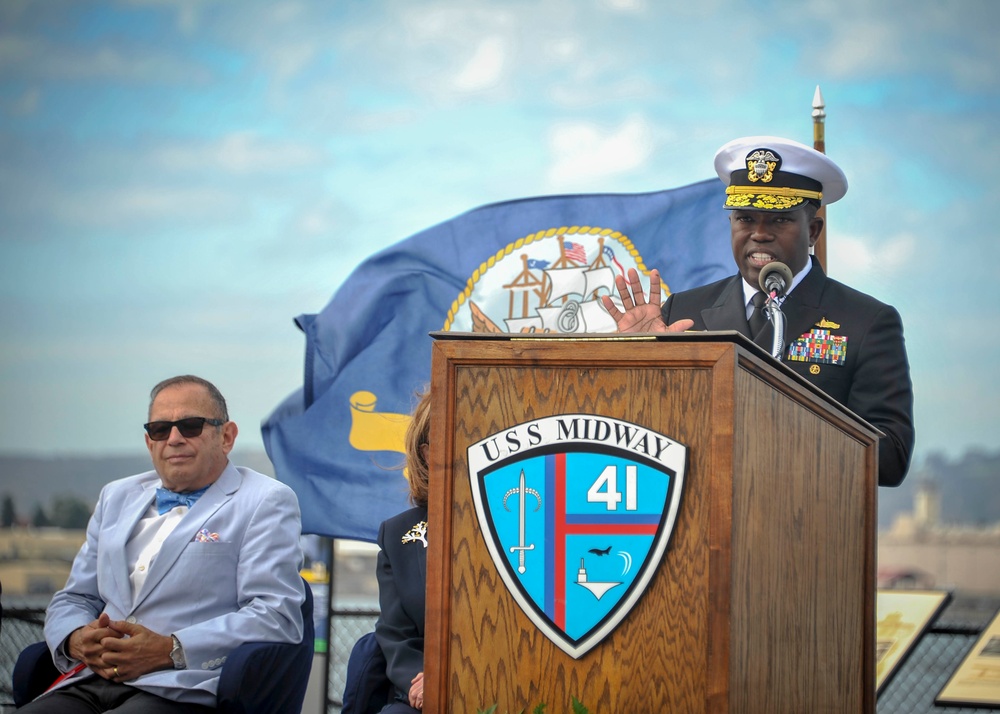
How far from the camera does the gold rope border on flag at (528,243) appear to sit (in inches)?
226

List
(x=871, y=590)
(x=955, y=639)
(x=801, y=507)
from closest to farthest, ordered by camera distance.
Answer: (x=801, y=507) → (x=871, y=590) → (x=955, y=639)

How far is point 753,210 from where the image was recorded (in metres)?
3.02

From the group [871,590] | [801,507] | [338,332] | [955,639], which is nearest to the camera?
[801,507]

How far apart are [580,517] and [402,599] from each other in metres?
1.29

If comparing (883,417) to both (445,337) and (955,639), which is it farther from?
(955,639)

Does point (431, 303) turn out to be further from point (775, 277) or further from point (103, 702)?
point (775, 277)

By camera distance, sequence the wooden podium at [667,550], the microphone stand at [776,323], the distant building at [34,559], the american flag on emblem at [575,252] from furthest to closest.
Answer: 1. the distant building at [34,559]
2. the american flag on emblem at [575,252]
3. the microphone stand at [776,323]
4. the wooden podium at [667,550]

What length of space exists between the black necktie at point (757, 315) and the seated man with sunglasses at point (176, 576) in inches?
55.3

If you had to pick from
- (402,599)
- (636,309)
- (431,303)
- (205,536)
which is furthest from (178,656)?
(431,303)

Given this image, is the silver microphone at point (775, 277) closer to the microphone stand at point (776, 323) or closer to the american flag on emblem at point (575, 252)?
the microphone stand at point (776, 323)

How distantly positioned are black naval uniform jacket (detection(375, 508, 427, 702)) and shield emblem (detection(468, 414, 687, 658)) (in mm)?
1126

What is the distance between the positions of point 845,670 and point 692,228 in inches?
134

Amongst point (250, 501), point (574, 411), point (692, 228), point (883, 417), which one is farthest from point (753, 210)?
point (692, 228)

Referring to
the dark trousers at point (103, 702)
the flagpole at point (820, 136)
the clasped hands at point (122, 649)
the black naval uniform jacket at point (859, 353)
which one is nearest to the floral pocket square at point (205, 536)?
the clasped hands at point (122, 649)
